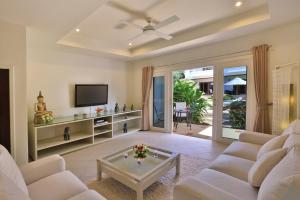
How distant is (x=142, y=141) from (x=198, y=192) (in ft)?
10.3

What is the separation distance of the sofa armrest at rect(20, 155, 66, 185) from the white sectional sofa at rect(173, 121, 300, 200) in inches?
52.2

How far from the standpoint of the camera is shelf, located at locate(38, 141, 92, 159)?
347 centimetres

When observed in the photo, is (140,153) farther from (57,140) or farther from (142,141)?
(57,140)

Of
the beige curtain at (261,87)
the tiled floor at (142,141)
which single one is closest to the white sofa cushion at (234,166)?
the tiled floor at (142,141)

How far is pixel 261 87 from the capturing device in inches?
131

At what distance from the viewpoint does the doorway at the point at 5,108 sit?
8.14 feet

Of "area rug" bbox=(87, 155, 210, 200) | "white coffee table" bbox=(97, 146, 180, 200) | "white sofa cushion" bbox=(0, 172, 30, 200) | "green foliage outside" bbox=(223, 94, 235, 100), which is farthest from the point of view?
"green foliage outside" bbox=(223, 94, 235, 100)

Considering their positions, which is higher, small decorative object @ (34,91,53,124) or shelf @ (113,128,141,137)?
small decorative object @ (34,91,53,124)

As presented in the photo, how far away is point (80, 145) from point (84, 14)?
9.33ft

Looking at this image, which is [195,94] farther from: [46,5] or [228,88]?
[46,5]

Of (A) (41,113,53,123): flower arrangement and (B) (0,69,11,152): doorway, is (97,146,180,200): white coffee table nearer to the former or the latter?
(B) (0,69,11,152): doorway

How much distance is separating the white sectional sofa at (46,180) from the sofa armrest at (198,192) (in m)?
0.66

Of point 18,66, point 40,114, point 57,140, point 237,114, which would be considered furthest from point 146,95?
point 18,66

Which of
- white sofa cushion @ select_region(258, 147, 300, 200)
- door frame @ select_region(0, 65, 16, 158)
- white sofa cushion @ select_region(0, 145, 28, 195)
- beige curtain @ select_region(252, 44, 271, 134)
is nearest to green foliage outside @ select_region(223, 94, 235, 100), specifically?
beige curtain @ select_region(252, 44, 271, 134)
